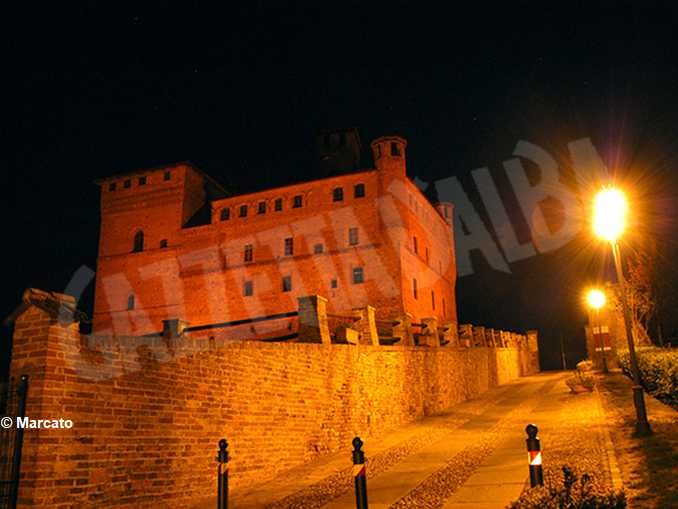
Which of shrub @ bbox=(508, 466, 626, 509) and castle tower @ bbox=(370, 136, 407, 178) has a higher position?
castle tower @ bbox=(370, 136, 407, 178)

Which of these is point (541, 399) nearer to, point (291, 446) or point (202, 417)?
point (291, 446)

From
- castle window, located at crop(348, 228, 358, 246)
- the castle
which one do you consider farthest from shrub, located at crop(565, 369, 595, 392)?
castle window, located at crop(348, 228, 358, 246)

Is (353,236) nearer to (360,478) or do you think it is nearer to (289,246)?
(289,246)

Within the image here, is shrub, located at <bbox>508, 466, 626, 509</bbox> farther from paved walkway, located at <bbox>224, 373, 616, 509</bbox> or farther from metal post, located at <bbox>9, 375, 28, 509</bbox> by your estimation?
metal post, located at <bbox>9, 375, 28, 509</bbox>

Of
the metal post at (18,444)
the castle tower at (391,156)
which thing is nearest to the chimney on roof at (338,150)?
the castle tower at (391,156)

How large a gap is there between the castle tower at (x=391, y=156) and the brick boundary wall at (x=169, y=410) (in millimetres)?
27816

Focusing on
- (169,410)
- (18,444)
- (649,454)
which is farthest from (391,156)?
(18,444)

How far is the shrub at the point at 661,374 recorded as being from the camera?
47.0 feet

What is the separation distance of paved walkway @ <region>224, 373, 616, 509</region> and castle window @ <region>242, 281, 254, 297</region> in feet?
93.6

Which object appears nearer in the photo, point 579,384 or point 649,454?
point 649,454

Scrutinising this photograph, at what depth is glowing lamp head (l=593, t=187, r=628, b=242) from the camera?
1189 centimetres

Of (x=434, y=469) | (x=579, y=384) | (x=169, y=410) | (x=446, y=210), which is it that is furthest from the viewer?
(x=446, y=210)

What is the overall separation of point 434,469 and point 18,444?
707cm

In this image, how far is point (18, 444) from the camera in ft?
23.3
